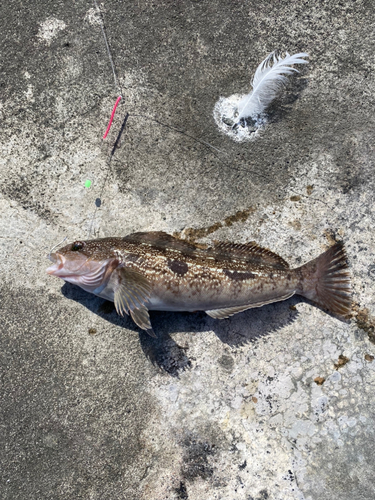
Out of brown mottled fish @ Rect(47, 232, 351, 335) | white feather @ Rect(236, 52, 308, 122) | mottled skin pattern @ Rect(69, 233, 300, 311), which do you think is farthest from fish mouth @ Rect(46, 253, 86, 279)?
white feather @ Rect(236, 52, 308, 122)

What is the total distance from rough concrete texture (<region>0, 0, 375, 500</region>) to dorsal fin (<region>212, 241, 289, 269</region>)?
28 cm

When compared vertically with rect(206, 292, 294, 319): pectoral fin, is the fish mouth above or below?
below

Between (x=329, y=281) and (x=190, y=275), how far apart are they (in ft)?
5.11

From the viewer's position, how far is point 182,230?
4.41 metres

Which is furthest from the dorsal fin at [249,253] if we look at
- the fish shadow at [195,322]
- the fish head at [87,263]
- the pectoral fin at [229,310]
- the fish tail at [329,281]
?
the fish head at [87,263]

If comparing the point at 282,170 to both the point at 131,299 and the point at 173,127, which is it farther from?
the point at 131,299

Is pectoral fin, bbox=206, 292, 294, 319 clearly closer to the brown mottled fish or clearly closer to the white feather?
the brown mottled fish

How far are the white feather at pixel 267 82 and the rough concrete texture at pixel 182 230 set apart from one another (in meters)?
0.15

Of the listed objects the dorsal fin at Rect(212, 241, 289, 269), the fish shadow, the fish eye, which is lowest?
the fish shadow

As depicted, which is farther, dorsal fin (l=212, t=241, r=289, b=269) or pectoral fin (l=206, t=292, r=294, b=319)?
dorsal fin (l=212, t=241, r=289, b=269)

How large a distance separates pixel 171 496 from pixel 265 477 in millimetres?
1053

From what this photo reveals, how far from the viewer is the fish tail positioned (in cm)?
405

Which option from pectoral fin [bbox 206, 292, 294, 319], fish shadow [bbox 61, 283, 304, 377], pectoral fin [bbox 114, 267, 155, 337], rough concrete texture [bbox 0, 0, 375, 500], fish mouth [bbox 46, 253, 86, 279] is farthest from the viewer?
fish shadow [bbox 61, 283, 304, 377]

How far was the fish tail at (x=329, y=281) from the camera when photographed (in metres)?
4.05
